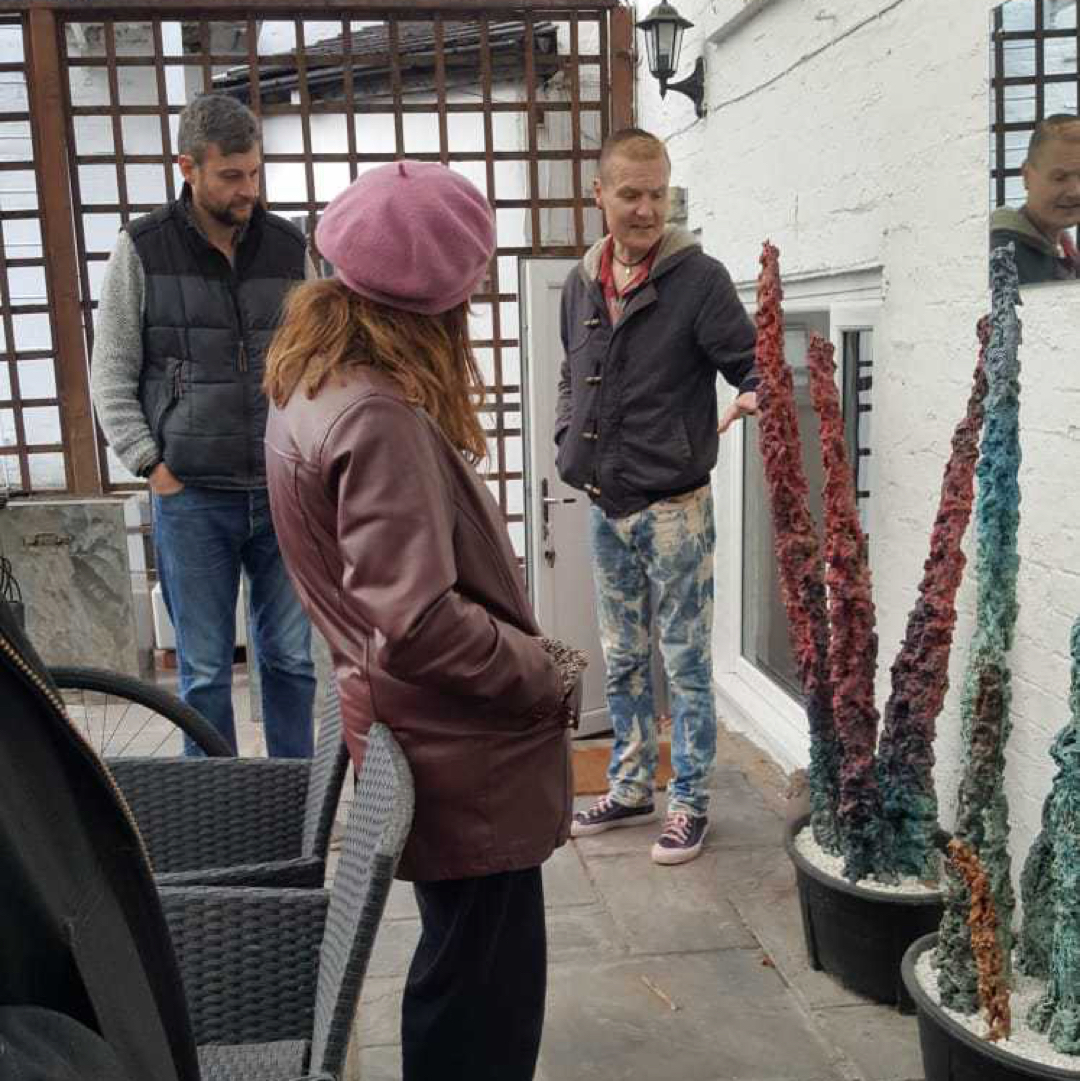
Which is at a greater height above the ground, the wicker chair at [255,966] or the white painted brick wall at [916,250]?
the white painted brick wall at [916,250]

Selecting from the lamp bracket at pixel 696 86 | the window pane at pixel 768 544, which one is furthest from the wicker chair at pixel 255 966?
the lamp bracket at pixel 696 86

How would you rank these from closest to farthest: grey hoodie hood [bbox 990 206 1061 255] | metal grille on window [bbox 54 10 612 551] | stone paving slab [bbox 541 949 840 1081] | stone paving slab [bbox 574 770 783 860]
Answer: grey hoodie hood [bbox 990 206 1061 255] → stone paving slab [bbox 541 949 840 1081] → stone paving slab [bbox 574 770 783 860] → metal grille on window [bbox 54 10 612 551]

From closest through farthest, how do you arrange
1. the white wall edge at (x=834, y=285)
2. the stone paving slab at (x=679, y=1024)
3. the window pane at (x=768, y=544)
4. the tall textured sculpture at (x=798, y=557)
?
the stone paving slab at (x=679, y=1024) < the tall textured sculpture at (x=798, y=557) < the white wall edge at (x=834, y=285) < the window pane at (x=768, y=544)

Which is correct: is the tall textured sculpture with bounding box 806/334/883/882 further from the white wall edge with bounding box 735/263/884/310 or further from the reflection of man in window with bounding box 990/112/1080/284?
the white wall edge with bounding box 735/263/884/310

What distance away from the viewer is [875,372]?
327cm

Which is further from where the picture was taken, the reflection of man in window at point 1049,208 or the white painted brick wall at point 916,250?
the white painted brick wall at point 916,250

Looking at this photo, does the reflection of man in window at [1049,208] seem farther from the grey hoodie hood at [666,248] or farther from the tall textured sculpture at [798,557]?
the grey hoodie hood at [666,248]

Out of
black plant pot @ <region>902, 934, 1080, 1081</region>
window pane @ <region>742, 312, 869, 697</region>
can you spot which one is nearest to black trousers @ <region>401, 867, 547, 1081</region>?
black plant pot @ <region>902, 934, 1080, 1081</region>

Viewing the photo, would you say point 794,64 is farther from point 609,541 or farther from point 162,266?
point 162,266

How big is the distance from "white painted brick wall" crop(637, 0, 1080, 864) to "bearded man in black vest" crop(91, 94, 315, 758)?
1531 mm

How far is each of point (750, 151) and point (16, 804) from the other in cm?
375

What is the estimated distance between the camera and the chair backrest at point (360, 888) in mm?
1346

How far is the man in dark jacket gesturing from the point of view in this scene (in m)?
3.40

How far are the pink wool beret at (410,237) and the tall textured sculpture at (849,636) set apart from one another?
1.14m
